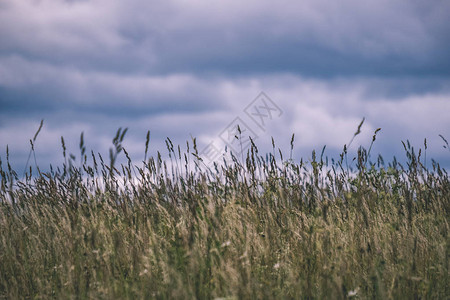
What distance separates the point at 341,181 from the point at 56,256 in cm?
349

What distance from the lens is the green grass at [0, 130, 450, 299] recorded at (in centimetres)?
221

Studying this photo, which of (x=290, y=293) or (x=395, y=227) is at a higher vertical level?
(x=395, y=227)

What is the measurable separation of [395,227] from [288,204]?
1322mm

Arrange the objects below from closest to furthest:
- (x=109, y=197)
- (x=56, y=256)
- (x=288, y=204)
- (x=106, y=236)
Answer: (x=56, y=256), (x=106, y=236), (x=288, y=204), (x=109, y=197)

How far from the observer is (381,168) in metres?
5.09

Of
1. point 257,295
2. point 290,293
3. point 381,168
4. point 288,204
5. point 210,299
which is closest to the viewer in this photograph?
point 257,295

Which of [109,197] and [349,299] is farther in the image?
[109,197]

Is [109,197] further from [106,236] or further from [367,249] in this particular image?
[367,249]

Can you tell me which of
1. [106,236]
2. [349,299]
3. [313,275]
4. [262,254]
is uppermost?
[106,236]

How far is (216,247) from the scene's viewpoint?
7.86ft

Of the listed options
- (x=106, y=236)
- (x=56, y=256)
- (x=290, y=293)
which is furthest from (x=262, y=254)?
(x=56, y=256)

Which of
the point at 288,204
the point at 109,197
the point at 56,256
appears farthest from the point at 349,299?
the point at 109,197

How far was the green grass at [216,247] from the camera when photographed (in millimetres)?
2209

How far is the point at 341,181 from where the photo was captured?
4.63m
